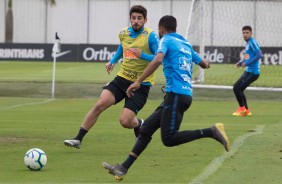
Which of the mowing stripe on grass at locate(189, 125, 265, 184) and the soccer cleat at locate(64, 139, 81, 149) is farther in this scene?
the soccer cleat at locate(64, 139, 81, 149)

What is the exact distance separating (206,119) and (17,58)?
30191 millimetres

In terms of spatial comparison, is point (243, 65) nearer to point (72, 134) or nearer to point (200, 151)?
point (72, 134)

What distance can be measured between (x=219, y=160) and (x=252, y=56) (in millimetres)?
8950

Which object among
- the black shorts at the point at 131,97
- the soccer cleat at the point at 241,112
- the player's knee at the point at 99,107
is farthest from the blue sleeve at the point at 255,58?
the player's knee at the point at 99,107

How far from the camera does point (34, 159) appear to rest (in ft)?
38.2

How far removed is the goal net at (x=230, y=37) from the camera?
30125mm

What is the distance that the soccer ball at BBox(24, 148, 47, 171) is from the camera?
11632mm

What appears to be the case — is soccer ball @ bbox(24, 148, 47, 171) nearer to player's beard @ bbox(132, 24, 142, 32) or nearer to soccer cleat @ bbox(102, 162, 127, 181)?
soccer cleat @ bbox(102, 162, 127, 181)

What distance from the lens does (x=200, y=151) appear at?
13812mm

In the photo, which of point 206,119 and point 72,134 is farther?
point 206,119

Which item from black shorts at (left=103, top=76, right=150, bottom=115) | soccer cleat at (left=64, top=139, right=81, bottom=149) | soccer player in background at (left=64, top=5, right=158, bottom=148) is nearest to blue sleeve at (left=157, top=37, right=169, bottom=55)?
soccer player in background at (left=64, top=5, right=158, bottom=148)

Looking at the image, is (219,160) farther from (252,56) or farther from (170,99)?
(252,56)

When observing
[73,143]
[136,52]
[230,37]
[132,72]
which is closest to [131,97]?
[132,72]

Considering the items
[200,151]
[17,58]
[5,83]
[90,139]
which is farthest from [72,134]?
[17,58]
